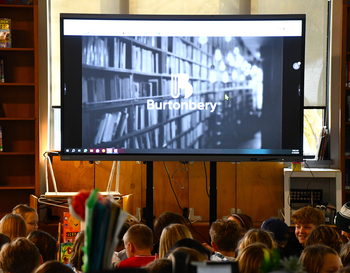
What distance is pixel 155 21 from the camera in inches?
150

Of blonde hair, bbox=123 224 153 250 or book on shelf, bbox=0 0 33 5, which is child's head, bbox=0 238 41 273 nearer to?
blonde hair, bbox=123 224 153 250

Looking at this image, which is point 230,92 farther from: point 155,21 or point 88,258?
point 88,258

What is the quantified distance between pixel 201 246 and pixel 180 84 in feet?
6.87

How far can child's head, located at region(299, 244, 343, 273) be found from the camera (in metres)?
1.70

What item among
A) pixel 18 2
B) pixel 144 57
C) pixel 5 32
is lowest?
pixel 144 57

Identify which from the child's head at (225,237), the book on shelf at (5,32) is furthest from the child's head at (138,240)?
the book on shelf at (5,32)

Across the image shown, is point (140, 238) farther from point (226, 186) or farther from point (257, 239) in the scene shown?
point (226, 186)

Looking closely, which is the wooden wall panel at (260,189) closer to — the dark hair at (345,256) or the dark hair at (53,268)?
the dark hair at (345,256)

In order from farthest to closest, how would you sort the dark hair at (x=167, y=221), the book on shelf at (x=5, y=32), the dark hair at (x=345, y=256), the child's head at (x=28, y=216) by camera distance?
the book on shelf at (x=5, y=32)
the child's head at (x=28, y=216)
the dark hair at (x=167, y=221)
the dark hair at (x=345, y=256)

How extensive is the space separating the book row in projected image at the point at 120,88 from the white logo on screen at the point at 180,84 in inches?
1.4

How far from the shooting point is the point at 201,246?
1966 millimetres

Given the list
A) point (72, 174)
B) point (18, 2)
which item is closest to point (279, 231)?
point (72, 174)

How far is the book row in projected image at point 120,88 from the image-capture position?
3805 millimetres

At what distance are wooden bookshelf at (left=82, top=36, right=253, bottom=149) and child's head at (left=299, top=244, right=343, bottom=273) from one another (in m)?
2.10
